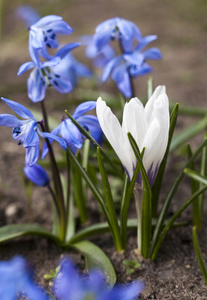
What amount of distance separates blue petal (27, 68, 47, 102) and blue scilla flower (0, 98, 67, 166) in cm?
19

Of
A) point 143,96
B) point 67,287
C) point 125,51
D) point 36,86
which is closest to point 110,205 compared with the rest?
point 36,86

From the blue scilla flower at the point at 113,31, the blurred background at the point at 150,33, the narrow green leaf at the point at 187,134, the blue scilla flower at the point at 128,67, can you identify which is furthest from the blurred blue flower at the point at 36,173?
the blurred background at the point at 150,33

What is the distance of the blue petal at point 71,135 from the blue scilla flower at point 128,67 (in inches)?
17.5

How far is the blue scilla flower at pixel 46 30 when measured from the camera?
1473 mm

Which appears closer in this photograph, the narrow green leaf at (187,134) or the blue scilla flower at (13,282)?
the blue scilla flower at (13,282)

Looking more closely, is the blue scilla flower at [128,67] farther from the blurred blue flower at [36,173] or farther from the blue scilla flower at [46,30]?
the blurred blue flower at [36,173]

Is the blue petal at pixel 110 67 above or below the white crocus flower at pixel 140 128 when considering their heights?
above

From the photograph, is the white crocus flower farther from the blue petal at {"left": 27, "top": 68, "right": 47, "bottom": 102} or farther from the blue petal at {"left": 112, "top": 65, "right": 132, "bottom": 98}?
the blue petal at {"left": 112, "top": 65, "right": 132, "bottom": 98}

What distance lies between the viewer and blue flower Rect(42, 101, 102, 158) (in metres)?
1.39

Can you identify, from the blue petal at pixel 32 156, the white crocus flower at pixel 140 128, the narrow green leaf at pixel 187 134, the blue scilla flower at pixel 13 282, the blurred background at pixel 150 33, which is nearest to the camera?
the blue scilla flower at pixel 13 282

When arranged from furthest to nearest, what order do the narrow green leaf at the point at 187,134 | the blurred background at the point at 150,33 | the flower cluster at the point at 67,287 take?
the blurred background at the point at 150,33
the narrow green leaf at the point at 187,134
the flower cluster at the point at 67,287

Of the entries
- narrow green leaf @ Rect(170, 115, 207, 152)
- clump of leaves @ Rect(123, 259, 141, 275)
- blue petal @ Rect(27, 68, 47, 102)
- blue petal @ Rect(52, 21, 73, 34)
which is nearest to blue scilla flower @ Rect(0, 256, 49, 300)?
clump of leaves @ Rect(123, 259, 141, 275)

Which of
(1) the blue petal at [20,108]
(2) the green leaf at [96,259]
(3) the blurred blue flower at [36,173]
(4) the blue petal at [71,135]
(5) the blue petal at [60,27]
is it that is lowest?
(2) the green leaf at [96,259]

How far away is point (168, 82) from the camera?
3521mm
